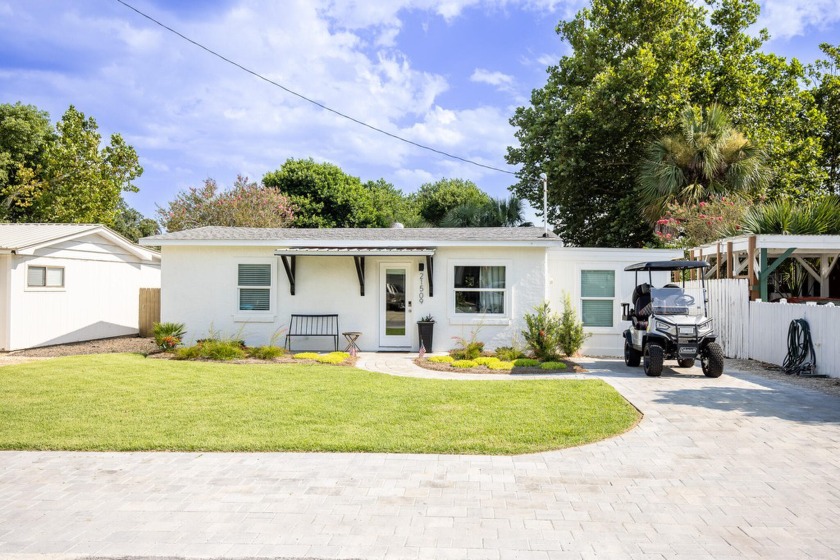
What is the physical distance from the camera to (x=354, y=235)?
1559 cm

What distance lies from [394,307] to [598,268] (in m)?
5.27

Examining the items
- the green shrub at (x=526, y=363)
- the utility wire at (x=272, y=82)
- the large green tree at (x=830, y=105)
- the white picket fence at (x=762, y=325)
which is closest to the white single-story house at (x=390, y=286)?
the white picket fence at (x=762, y=325)

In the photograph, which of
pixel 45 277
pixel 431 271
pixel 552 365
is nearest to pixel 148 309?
pixel 45 277

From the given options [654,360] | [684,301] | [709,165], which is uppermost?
[709,165]

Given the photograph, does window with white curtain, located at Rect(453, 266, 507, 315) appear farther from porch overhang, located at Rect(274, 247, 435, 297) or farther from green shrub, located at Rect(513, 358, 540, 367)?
green shrub, located at Rect(513, 358, 540, 367)

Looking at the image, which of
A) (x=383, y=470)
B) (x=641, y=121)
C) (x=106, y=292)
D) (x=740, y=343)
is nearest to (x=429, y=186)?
(x=641, y=121)

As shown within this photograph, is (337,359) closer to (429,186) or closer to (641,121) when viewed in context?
(641,121)

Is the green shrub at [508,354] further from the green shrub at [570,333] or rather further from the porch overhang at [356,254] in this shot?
the porch overhang at [356,254]

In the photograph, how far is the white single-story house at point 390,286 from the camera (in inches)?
553

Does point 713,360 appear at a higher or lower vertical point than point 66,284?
lower

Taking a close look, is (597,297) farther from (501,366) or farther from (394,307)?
(394,307)

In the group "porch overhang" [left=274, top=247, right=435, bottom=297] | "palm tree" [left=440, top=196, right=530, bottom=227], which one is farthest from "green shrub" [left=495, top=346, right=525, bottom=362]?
"palm tree" [left=440, top=196, right=530, bottom=227]

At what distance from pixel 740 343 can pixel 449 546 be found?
Result: 39.7 feet

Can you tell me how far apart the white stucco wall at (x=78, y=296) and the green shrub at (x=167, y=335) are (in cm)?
400
